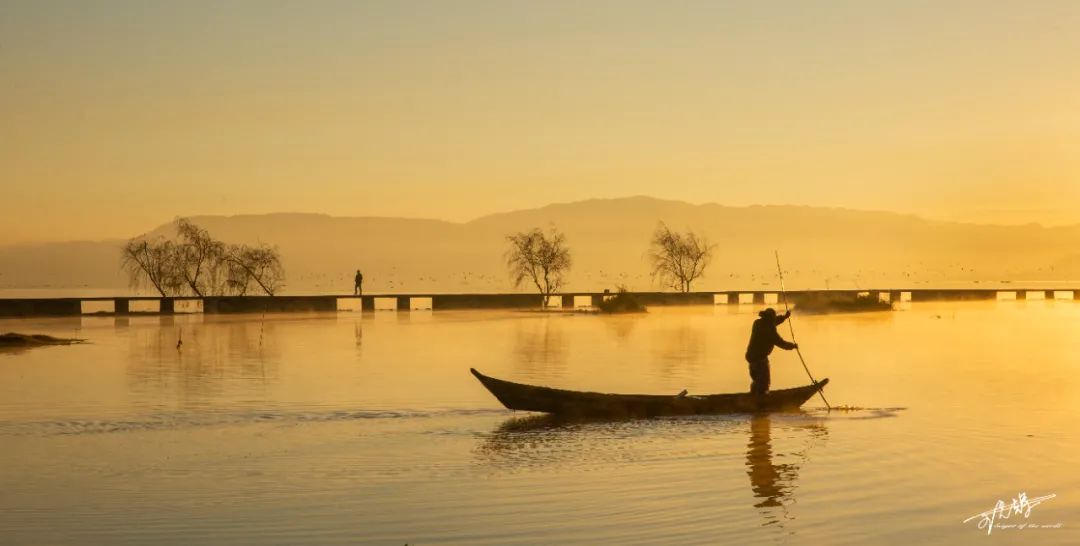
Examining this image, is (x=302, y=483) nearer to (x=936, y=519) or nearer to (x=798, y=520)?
(x=798, y=520)

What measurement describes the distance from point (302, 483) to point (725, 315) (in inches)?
2335

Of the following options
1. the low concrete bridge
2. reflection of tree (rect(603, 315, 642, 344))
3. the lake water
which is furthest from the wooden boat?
the low concrete bridge

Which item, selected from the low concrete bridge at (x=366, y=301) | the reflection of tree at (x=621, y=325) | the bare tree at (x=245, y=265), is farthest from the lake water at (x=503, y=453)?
the bare tree at (x=245, y=265)

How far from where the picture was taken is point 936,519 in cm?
1314

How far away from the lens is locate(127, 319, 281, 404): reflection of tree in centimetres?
2806

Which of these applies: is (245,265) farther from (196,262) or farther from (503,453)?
(503,453)

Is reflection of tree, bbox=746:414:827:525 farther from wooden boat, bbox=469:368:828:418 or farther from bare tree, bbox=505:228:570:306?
bare tree, bbox=505:228:570:306

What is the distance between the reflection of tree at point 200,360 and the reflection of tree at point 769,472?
12.1m

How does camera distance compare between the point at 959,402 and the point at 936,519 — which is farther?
the point at 959,402

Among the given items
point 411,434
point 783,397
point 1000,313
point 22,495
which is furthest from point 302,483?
point 1000,313

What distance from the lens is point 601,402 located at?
2209 centimetres

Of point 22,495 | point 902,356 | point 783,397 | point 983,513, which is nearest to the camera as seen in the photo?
point 983,513

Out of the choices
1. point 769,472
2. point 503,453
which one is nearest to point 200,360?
point 503,453

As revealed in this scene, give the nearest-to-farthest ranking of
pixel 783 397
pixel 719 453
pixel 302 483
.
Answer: pixel 302 483 < pixel 719 453 < pixel 783 397
